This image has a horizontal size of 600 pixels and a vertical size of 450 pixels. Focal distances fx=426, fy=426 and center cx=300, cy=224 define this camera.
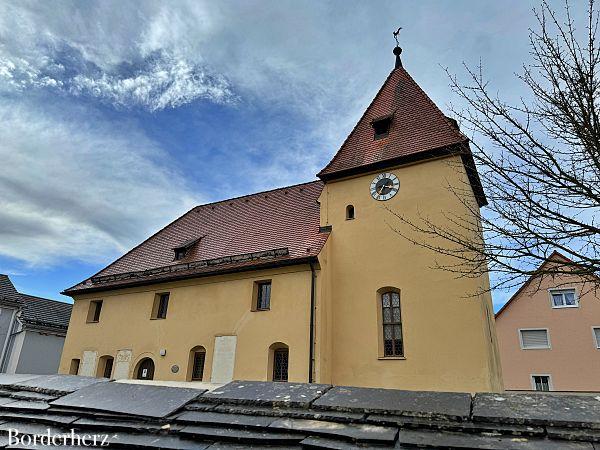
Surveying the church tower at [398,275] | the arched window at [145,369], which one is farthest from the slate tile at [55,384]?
the arched window at [145,369]

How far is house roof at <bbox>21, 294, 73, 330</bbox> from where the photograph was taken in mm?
24252

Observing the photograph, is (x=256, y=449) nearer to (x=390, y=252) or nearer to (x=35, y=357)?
(x=390, y=252)

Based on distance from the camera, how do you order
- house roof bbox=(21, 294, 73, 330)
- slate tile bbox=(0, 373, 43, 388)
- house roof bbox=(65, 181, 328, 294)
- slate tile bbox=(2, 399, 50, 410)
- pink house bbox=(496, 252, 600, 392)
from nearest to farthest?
1. slate tile bbox=(2, 399, 50, 410)
2. slate tile bbox=(0, 373, 43, 388)
3. house roof bbox=(65, 181, 328, 294)
4. pink house bbox=(496, 252, 600, 392)
5. house roof bbox=(21, 294, 73, 330)

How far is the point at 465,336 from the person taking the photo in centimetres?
1170

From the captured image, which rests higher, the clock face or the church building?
the clock face

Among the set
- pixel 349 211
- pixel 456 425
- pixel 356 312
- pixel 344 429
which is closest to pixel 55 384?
pixel 344 429

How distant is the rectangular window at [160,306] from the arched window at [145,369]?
1.62 meters

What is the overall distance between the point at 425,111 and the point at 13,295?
24331 millimetres

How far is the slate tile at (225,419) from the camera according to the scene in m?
2.38

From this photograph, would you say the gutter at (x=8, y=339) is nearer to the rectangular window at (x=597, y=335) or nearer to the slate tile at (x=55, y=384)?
the slate tile at (x=55, y=384)

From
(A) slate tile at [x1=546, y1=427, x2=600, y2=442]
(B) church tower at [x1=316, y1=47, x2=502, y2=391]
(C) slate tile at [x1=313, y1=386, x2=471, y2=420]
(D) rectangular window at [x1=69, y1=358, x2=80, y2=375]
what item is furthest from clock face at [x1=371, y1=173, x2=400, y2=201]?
(D) rectangular window at [x1=69, y1=358, x2=80, y2=375]

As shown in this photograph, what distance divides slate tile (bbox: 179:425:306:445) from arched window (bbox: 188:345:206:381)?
12814mm

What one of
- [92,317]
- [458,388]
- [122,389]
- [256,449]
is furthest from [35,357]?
[256,449]

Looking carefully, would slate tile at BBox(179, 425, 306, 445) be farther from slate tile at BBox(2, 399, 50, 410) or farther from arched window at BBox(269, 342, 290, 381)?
arched window at BBox(269, 342, 290, 381)
